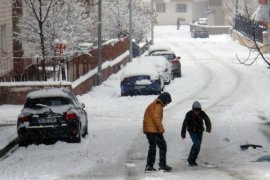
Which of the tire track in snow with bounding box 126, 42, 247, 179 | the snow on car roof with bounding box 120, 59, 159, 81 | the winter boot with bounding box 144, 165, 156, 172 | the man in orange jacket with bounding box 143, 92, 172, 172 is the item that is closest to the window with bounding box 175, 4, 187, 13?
the tire track in snow with bounding box 126, 42, 247, 179

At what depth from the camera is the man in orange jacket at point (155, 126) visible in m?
14.0

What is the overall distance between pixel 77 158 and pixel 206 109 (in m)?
10.2

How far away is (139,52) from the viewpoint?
179ft

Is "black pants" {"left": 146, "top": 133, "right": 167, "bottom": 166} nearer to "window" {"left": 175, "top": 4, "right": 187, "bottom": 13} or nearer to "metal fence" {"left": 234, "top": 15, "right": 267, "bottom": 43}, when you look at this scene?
"metal fence" {"left": 234, "top": 15, "right": 267, "bottom": 43}

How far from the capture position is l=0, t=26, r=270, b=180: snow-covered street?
562 inches

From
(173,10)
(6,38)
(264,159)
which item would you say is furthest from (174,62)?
(173,10)

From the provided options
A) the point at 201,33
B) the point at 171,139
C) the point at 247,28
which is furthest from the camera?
the point at 201,33

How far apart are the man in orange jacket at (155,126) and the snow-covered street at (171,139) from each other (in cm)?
27

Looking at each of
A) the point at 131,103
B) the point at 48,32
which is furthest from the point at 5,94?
the point at 48,32

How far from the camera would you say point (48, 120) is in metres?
17.1

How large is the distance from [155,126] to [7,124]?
31.1ft

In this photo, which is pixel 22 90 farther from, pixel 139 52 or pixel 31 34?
pixel 139 52

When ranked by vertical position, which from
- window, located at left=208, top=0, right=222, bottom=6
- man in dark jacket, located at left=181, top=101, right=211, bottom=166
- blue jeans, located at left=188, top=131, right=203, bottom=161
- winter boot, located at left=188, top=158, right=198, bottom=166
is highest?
window, located at left=208, top=0, right=222, bottom=6

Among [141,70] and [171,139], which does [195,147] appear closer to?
[171,139]
